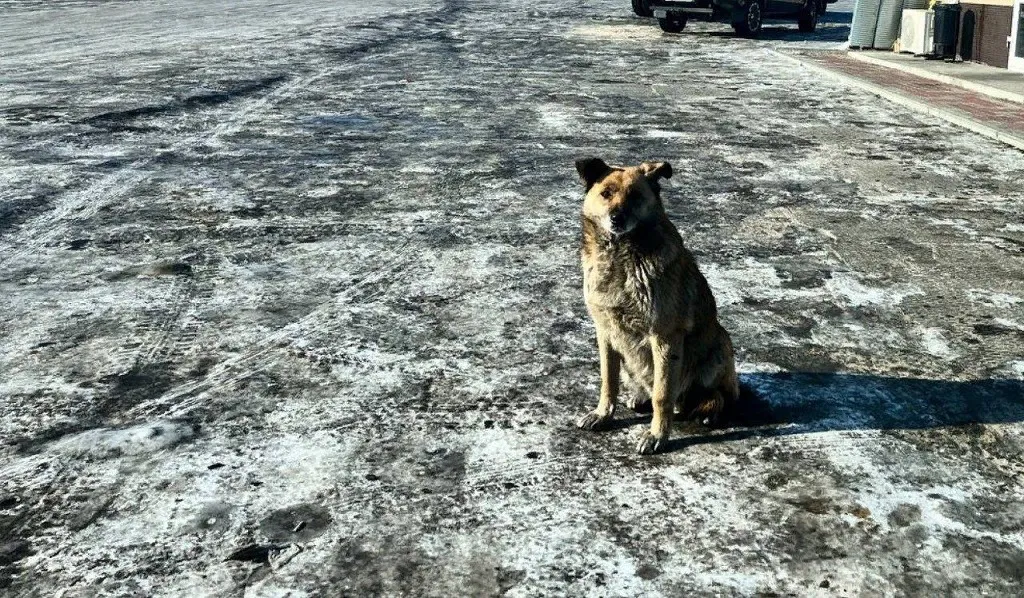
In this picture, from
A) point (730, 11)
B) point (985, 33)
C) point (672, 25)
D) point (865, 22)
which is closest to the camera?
point (985, 33)

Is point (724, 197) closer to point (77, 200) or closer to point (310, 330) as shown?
point (310, 330)

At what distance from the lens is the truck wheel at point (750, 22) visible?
24.2 m

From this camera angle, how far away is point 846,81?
1625 centimetres

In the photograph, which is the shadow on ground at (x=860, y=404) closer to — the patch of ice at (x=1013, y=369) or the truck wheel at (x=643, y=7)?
the patch of ice at (x=1013, y=369)

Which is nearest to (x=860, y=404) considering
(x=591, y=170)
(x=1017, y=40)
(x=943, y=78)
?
(x=591, y=170)

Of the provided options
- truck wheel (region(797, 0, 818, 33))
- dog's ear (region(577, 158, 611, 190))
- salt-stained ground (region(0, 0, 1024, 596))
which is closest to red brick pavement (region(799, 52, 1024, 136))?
salt-stained ground (region(0, 0, 1024, 596))

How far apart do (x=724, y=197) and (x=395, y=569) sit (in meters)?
6.14

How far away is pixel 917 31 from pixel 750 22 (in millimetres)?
5946

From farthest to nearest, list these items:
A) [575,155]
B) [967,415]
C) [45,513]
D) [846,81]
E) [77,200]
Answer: [846,81]
[575,155]
[77,200]
[967,415]
[45,513]

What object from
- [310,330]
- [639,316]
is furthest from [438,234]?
[639,316]

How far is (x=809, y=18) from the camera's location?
26.8 metres

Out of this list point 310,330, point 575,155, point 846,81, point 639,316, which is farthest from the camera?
point 846,81

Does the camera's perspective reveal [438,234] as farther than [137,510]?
Yes

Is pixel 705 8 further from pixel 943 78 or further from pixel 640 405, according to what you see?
pixel 640 405
